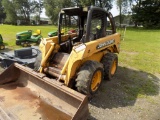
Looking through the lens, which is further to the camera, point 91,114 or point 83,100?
point 91,114

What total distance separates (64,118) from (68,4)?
35315 millimetres

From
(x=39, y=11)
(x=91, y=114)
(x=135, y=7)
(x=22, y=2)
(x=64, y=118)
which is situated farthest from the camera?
(x=39, y=11)

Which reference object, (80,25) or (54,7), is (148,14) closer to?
(54,7)

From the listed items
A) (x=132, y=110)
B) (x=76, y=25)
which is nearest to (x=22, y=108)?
(x=132, y=110)

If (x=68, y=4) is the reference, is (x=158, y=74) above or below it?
below

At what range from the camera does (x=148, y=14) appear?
31891mm

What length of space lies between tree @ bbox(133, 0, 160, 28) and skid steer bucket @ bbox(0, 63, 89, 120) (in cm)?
3175

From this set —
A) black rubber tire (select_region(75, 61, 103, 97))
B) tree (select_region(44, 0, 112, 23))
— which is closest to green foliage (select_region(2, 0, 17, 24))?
tree (select_region(44, 0, 112, 23))

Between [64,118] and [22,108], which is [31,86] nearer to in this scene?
[22,108]

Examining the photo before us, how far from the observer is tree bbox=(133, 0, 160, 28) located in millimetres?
31359

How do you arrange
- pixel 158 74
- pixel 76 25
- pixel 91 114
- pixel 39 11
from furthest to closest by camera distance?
1. pixel 39 11
2. pixel 158 74
3. pixel 76 25
4. pixel 91 114

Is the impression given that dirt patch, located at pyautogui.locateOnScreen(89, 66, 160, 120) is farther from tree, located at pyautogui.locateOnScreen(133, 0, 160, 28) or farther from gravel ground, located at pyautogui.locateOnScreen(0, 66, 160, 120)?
tree, located at pyautogui.locateOnScreen(133, 0, 160, 28)

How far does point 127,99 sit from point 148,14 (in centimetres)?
3196

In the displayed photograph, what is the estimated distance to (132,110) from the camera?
3.61m
